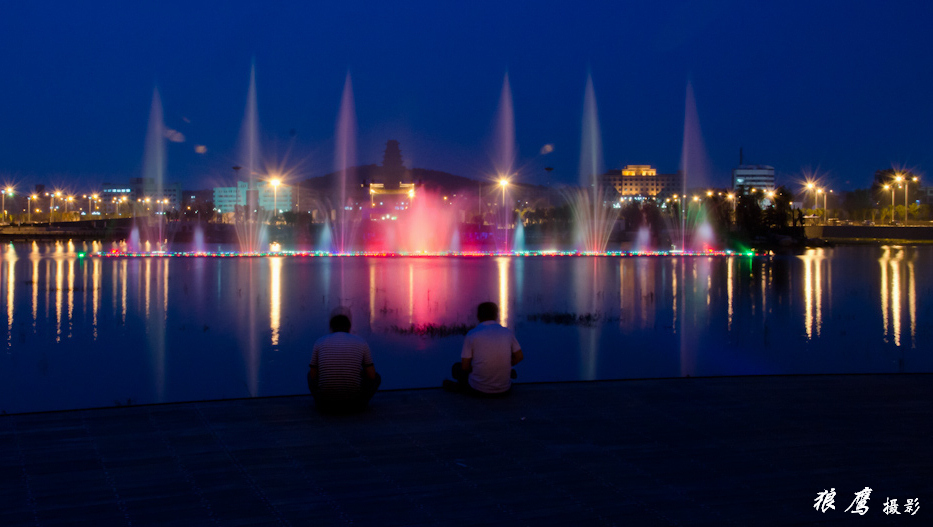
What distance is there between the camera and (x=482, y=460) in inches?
245

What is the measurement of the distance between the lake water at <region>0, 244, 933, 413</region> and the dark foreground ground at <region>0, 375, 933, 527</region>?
11.9ft

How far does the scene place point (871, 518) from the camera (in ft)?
16.6

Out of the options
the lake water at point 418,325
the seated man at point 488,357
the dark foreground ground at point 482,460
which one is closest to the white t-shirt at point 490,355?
the seated man at point 488,357

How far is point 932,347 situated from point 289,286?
57.7 feet

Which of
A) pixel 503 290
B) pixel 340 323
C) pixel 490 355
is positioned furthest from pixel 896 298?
pixel 340 323

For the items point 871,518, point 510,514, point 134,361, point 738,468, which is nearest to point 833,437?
point 738,468

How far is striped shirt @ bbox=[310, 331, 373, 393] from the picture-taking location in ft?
24.3

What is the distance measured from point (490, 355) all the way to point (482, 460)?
194cm

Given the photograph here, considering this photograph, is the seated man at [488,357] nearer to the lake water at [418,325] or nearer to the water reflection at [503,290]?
the lake water at [418,325]

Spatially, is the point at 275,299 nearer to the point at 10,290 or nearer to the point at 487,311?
the point at 10,290

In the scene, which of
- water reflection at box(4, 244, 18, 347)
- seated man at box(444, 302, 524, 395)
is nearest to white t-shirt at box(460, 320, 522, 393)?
seated man at box(444, 302, 524, 395)

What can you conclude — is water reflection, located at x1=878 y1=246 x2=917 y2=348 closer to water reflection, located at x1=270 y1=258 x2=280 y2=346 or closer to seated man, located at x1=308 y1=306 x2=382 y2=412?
seated man, located at x1=308 y1=306 x2=382 y2=412

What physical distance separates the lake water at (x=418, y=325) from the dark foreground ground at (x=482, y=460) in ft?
11.9

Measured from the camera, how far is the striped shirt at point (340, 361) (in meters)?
7.41
